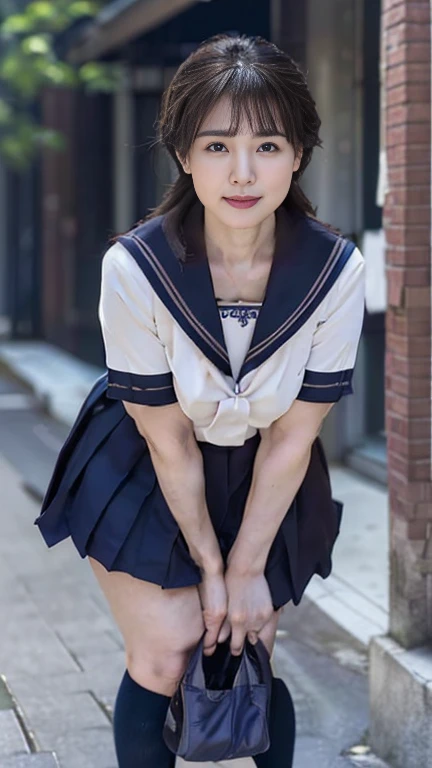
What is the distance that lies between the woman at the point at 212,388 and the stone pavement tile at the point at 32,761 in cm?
73

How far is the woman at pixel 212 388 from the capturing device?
8.06 feet

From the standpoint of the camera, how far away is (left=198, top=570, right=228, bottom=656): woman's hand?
2.60 m

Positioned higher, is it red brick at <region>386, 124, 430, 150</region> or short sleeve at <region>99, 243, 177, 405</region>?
red brick at <region>386, 124, 430, 150</region>

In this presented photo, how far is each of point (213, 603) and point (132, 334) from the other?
619 millimetres

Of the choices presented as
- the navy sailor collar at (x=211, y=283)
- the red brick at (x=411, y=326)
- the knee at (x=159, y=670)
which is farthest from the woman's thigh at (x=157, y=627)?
the red brick at (x=411, y=326)

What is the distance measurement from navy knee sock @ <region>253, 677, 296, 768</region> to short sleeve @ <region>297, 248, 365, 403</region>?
0.73 metres

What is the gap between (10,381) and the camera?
12.3 m

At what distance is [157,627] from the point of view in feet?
8.50

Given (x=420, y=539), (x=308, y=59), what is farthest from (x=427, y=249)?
(x=308, y=59)

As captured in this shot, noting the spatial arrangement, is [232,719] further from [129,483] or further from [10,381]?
[10,381]

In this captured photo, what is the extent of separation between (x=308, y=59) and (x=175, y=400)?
4.97 meters

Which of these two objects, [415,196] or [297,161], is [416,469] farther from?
[297,161]

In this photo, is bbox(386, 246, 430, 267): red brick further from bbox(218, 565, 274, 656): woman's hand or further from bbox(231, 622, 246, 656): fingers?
bbox(231, 622, 246, 656): fingers

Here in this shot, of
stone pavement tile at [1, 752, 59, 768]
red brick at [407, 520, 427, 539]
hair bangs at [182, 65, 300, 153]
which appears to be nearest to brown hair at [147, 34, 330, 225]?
hair bangs at [182, 65, 300, 153]
